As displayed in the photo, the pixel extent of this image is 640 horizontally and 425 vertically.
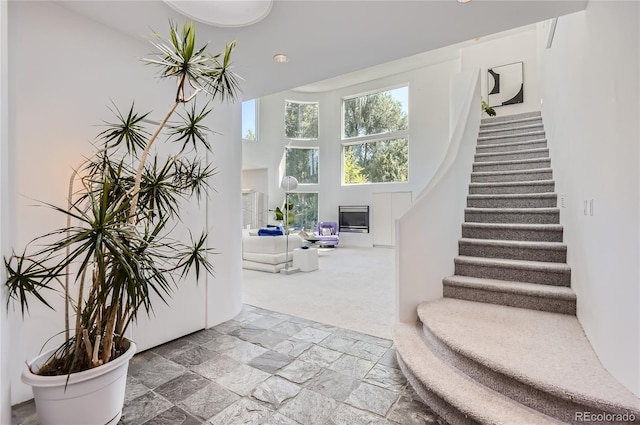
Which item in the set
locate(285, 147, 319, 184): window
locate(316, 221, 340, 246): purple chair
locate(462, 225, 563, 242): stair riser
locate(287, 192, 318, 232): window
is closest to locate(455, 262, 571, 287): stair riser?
locate(462, 225, 563, 242): stair riser

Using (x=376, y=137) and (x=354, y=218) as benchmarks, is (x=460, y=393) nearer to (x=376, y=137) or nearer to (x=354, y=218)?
(x=354, y=218)

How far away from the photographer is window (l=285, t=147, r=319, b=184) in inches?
434

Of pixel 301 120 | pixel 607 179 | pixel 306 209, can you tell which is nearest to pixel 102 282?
pixel 607 179

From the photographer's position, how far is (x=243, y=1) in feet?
6.18

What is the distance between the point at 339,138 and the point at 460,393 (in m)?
9.83

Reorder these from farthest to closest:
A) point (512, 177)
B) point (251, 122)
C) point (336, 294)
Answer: point (251, 122) → point (336, 294) → point (512, 177)

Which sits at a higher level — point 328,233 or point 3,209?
point 3,209

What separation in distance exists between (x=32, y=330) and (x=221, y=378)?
1277 millimetres

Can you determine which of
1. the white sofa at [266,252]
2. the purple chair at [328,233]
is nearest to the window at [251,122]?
the purple chair at [328,233]

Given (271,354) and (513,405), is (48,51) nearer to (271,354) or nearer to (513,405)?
(271,354)

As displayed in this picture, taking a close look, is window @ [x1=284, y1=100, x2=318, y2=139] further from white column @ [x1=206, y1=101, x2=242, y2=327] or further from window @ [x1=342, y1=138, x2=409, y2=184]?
Answer: white column @ [x1=206, y1=101, x2=242, y2=327]

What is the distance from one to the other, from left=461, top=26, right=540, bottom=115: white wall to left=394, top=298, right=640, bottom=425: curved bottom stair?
676 cm

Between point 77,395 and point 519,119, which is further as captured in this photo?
point 519,119

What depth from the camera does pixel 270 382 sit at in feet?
6.95
